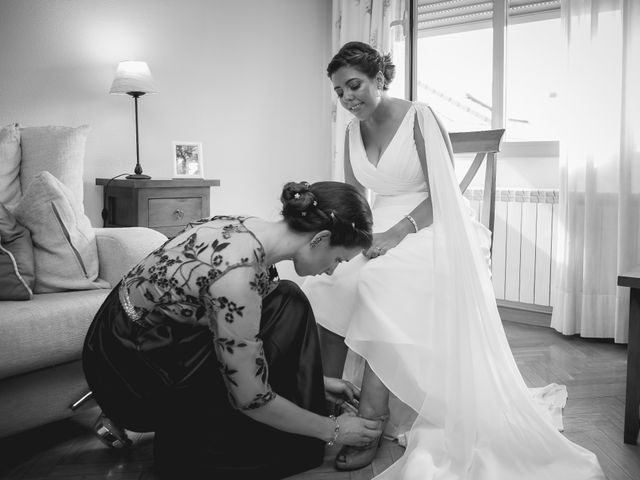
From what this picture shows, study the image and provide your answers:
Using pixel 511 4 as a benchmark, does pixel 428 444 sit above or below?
below

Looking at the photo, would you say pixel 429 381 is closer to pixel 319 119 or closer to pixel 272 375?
pixel 272 375

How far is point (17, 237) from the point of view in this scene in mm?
1963

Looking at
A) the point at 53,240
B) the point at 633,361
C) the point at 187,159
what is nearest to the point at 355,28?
the point at 187,159

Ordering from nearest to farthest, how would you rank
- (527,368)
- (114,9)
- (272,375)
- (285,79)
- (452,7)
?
(272,375), (527,368), (114,9), (452,7), (285,79)

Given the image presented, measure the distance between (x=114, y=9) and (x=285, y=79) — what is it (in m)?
1.26

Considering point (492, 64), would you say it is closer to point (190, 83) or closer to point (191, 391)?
point (190, 83)

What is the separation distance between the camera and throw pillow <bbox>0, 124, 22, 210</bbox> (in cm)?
227

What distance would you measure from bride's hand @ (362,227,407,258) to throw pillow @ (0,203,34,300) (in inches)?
43.5

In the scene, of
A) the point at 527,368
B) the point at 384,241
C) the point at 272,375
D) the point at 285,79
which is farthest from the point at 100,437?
the point at 285,79

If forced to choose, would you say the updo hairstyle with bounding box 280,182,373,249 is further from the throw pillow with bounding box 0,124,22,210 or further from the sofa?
the throw pillow with bounding box 0,124,22,210

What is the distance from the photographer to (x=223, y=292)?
1350 mm

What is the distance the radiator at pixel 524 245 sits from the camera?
3383 millimetres

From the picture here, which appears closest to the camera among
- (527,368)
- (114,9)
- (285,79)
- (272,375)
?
(272,375)

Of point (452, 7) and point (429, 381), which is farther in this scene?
point (452, 7)
